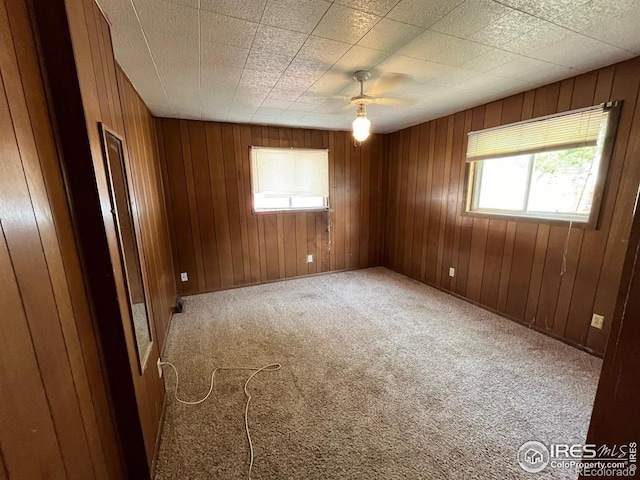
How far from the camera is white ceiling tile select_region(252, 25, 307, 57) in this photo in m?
1.53

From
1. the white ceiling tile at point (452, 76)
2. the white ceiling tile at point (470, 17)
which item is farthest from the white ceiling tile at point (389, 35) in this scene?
the white ceiling tile at point (452, 76)

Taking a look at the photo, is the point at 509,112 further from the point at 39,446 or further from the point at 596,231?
the point at 39,446

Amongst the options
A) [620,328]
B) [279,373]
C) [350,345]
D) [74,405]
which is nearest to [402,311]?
[350,345]

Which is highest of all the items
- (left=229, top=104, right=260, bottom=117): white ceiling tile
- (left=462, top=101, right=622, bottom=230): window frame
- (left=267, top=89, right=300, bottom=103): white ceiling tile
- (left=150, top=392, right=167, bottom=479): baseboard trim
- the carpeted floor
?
(left=267, top=89, right=300, bottom=103): white ceiling tile

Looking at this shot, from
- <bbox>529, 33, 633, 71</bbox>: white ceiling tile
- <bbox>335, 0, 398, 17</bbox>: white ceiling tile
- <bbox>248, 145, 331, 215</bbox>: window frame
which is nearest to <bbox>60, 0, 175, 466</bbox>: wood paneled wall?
<bbox>335, 0, 398, 17</bbox>: white ceiling tile

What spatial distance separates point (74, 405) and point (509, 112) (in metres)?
3.74

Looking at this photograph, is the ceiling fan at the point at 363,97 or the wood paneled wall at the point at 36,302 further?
the ceiling fan at the point at 363,97

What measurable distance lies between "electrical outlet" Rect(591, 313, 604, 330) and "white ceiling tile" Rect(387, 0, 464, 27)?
8.35ft

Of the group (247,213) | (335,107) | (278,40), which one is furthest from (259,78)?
(247,213)

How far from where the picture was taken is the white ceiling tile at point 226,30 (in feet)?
4.62

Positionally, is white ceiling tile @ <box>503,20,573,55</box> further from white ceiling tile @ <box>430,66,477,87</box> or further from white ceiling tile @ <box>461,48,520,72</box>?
white ceiling tile @ <box>430,66,477,87</box>

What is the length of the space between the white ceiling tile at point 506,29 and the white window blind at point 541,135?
109cm

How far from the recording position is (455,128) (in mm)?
3289

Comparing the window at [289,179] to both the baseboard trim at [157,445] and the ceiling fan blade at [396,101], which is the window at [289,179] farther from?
the baseboard trim at [157,445]
